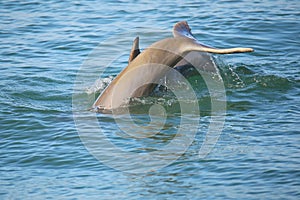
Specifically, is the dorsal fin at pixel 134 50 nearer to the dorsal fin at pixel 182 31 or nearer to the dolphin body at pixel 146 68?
the dolphin body at pixel 146 68

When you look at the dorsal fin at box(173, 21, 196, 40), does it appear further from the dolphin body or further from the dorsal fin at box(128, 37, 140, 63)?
the dorsal fin at box(128, 37, 140, 63)

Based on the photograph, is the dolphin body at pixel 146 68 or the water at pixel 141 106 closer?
the water at pixel 141 106

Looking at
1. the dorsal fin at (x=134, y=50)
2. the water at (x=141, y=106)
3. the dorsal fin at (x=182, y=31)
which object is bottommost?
the water at (x=141, y=106)

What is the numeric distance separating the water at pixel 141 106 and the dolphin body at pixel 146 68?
0.31 metres

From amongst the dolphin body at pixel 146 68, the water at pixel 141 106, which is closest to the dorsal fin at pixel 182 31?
the dolphin body at pixel 146 68

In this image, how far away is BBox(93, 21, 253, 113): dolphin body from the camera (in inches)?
374

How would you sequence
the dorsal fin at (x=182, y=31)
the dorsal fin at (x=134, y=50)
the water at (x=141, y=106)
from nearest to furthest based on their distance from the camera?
the water at (x=141, y=106) < the dorsal fin at (x=182, y=31) < the dorsal fin at (x=134, y=50)

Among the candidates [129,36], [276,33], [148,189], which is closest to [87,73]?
[129,36]

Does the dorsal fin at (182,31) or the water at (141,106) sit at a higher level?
the dorsal fin at (182,31)

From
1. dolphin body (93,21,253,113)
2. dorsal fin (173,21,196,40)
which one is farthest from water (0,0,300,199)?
dorsal fin (173,21,196,40)

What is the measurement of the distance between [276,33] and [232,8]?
2230mm

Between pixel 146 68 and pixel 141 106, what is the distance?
66 centimetres

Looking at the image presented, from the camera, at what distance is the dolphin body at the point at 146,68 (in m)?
9.49

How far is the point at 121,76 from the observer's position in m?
10.0
